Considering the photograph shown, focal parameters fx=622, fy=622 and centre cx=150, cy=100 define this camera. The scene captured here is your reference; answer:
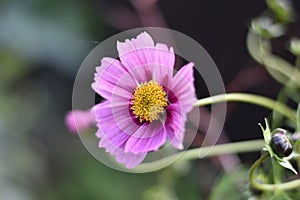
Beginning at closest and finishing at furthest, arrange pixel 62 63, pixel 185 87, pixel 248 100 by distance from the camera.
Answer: pixel 185 87, pixel 248 100, pixel 62 63

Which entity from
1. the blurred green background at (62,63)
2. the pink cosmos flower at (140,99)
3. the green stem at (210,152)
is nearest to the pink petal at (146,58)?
the pink cosmos flower at (140,99)

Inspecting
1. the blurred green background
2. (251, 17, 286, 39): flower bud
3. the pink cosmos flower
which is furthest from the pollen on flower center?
the blurred green background

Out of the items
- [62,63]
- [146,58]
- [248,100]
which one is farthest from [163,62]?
[62,63]

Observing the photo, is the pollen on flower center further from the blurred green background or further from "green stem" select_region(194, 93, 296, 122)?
the blurred green background

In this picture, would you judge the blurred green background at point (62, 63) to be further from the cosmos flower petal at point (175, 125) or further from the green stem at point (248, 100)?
the cosmos flower petal at point (175, 125)

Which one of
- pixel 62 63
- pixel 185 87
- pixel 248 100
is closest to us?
pixel 185 87

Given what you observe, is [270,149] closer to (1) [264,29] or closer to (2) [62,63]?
(1) [264,29]

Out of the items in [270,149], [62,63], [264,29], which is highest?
[62,63]
